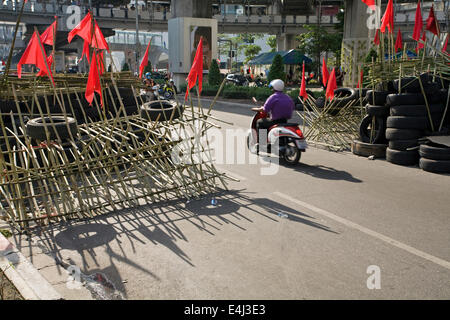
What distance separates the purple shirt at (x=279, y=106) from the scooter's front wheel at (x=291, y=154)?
0.77 m

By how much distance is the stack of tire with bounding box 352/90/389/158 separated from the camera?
Answer: 10.3 m

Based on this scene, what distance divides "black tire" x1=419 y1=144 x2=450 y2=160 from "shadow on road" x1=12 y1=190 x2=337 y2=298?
12.5 feet

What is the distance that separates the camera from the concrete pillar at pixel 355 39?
29.8m

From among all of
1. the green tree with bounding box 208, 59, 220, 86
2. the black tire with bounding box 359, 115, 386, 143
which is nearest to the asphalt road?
the black tire with bounding box 359, 115, 386, 143

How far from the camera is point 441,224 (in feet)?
19.1

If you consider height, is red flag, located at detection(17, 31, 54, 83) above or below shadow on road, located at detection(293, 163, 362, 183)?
above

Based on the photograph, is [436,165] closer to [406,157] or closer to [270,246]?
[406,157]

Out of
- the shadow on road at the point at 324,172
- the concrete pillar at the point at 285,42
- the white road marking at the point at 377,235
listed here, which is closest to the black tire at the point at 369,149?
the shadow on road at the point at 324,172

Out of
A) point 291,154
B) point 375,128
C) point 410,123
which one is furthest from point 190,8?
point 410,123

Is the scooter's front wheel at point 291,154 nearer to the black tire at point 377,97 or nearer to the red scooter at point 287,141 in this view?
the red scooter at point 287,141

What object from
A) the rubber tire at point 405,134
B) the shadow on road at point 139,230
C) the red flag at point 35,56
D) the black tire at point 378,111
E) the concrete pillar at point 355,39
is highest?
the concrete pillar at point 355,39

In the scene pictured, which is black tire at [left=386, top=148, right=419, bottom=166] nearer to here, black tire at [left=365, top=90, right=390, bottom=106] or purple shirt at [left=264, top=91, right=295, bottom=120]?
black tire at [left=365, top=90, right=390, bottom=106]
